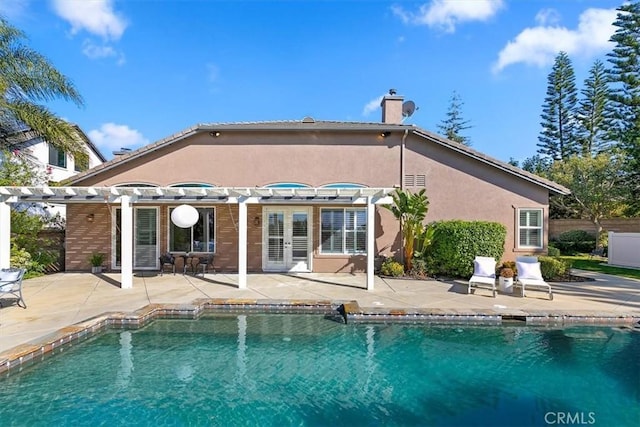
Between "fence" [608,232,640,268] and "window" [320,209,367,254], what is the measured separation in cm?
1532

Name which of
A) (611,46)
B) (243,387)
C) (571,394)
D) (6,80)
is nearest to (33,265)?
(6,80)

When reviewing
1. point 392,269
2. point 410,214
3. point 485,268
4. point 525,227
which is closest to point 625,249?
point 525,227

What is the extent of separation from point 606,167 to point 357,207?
76.6 feet

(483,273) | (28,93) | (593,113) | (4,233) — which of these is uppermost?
(593,113)

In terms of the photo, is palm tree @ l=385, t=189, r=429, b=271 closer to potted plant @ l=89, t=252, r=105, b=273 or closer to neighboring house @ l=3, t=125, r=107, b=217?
potted plant @ l=89, t=252, r=105, b=273

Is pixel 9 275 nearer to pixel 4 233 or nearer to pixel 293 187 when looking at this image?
pixel 4 233

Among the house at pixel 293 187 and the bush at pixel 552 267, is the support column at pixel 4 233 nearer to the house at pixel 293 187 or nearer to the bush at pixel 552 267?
the house at pixel 293 187

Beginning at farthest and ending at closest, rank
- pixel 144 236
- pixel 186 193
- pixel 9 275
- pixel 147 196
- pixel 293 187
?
pixel 144 236 < pixel 293 187 < pixel 147 196 < pixel 186 193 < pixel 9 275

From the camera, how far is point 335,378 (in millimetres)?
6879

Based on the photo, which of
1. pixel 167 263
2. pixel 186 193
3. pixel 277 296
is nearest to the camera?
pixel 277 296

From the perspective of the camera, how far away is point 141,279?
15.1m

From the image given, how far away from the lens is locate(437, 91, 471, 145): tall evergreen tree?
52.1 metres

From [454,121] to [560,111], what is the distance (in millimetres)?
13869

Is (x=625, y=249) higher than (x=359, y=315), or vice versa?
(x=625, y=249)
